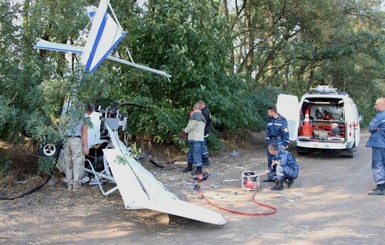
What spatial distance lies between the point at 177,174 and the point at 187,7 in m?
4.98

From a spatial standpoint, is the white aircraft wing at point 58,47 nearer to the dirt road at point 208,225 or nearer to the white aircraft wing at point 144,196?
the white aircraft wing at point 144,196

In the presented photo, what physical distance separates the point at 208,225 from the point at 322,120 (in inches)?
339

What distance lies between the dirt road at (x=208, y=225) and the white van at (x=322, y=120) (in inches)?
135

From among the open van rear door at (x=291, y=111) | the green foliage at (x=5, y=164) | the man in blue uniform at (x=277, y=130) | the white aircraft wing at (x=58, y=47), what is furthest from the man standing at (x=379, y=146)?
the green foliage at (x=5, y=164)

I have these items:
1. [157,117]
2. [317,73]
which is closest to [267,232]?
[157,117]

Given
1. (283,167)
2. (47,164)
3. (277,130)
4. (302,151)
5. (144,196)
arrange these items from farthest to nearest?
(302,151) < (277,130) < (283,167) < (47,164) < (144,196)

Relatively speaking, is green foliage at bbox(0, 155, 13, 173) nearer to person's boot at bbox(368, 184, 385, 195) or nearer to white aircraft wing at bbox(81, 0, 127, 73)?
white aircraft wing at bbox(81, 0, 127, 73)

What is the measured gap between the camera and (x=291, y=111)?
43.1ft

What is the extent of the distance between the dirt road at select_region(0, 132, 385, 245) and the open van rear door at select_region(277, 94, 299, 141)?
351 cm

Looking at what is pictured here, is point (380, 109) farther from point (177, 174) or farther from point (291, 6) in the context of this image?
point (291, 6)

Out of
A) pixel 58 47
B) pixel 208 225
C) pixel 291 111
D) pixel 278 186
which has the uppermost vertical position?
pixel 58 47

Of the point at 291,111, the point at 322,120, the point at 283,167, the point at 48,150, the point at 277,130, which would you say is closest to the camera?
the point at 48,150

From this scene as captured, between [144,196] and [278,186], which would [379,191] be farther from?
[144,196]

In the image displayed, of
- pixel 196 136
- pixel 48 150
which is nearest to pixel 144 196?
pixel 48 150
